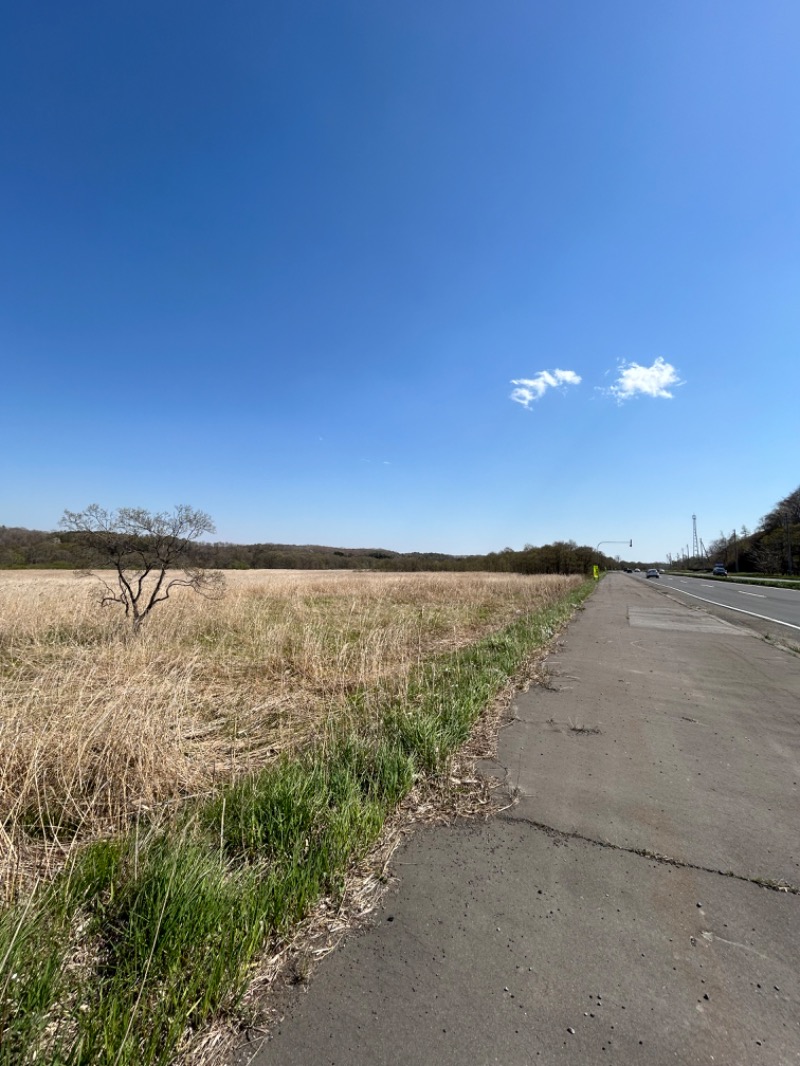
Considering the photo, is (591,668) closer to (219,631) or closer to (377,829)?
(377,829)

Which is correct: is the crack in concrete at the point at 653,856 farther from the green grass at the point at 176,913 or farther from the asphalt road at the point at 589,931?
the green grass at the point at 176,913

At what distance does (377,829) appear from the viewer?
9.30ft

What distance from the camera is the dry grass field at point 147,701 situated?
10.7 feet

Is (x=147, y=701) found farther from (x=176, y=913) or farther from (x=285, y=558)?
(x=285, y=558)

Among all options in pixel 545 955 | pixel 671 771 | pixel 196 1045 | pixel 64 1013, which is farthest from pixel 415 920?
pixel 671 771

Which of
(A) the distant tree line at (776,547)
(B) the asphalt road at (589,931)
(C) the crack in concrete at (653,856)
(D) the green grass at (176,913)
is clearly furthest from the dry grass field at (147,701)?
(A) the distant tree line at (776,547)

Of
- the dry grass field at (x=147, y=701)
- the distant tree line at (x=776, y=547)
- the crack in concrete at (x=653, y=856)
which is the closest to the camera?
the crack in concrete at (x=653, y=856)

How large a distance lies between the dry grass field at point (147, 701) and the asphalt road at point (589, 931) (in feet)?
6.19

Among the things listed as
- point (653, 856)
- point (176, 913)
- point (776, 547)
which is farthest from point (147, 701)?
point (776, 547)

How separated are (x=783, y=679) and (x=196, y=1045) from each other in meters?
8.65

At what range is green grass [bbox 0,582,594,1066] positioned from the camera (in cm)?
156

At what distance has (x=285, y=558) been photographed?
9619 centimetres

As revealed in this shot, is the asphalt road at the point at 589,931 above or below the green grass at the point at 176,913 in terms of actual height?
below

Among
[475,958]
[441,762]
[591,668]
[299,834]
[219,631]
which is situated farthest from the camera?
[219,631]
